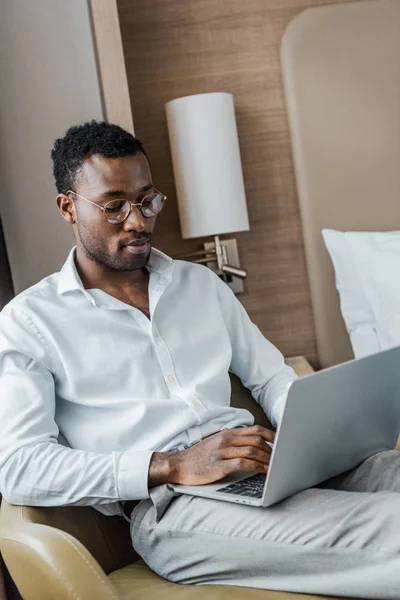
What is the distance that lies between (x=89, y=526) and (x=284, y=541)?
0.45 metres

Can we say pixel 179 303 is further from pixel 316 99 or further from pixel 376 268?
pixel 316 99

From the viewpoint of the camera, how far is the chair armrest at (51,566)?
132 cm

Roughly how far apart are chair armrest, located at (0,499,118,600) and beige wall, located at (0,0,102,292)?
0.97 metres

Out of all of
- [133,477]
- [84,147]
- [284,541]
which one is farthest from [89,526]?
[84,147]

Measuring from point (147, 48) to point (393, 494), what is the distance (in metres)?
1.75

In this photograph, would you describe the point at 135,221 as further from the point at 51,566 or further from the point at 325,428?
the point at 51,566

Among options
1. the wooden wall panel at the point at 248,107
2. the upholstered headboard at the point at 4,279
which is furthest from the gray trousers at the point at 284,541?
the wooden wall panel at the point at 248,107

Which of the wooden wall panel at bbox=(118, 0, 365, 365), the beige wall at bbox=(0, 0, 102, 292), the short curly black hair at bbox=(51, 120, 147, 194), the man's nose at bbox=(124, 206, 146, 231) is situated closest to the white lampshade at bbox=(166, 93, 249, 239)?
the wooden wall panel at bbox=(118, 0, 365, 365)

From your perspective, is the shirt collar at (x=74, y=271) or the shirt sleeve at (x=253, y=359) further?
the shirt sleeve at (x=253, y=359)

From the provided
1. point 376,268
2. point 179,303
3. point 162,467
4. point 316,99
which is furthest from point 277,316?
point 162,467

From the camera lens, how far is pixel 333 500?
1.45 m

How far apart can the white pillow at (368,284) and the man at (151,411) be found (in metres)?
0.60

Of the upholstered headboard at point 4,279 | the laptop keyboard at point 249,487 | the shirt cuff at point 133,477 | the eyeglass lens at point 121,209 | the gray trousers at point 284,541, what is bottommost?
the gray trousers at point 284,541

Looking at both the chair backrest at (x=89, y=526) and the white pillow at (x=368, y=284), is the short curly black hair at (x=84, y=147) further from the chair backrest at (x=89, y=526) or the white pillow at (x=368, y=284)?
the white pillow at (x=368, y=284)
